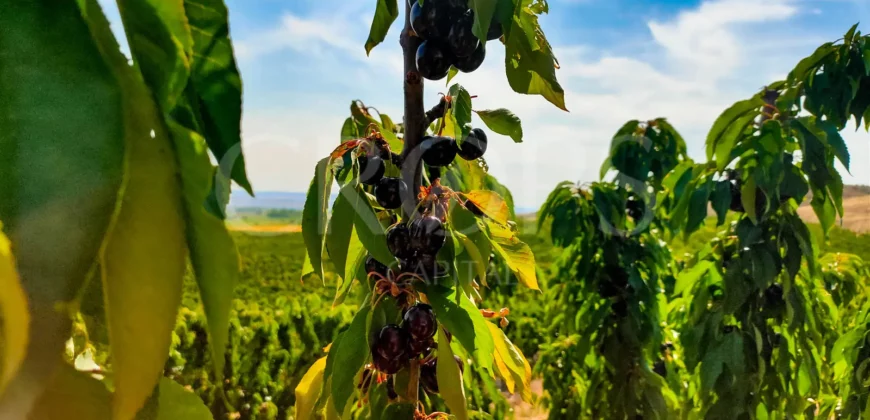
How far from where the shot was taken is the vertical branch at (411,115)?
65cm

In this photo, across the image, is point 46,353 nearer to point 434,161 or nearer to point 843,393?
point 434,161

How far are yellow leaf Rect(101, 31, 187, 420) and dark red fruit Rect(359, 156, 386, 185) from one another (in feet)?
1.75

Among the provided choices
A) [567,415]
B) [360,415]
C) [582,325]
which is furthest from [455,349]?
[567,415]

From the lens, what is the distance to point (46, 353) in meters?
0.10

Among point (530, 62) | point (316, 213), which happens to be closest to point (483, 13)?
point (530, 62)

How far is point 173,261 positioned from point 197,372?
227 cm

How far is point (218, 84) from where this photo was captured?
0.14 meters

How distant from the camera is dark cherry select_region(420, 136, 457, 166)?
665mm

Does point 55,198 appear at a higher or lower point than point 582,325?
higher

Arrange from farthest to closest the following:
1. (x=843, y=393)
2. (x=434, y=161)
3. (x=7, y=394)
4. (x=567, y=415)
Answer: (x=567, y=415) < (x=843, y=393) < (x=434, y=161) < (x=7, y=394)

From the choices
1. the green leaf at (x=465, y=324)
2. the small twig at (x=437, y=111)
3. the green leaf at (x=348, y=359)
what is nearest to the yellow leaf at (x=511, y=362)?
the green leaf at (x=465, y=324)

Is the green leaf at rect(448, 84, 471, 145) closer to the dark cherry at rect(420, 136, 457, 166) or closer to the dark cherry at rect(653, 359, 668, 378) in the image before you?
the dark cherry at rect(420, 136, 457, 166)

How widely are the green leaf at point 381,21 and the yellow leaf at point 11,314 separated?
507mm

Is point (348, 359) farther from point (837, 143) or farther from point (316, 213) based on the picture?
point (837, 143)
